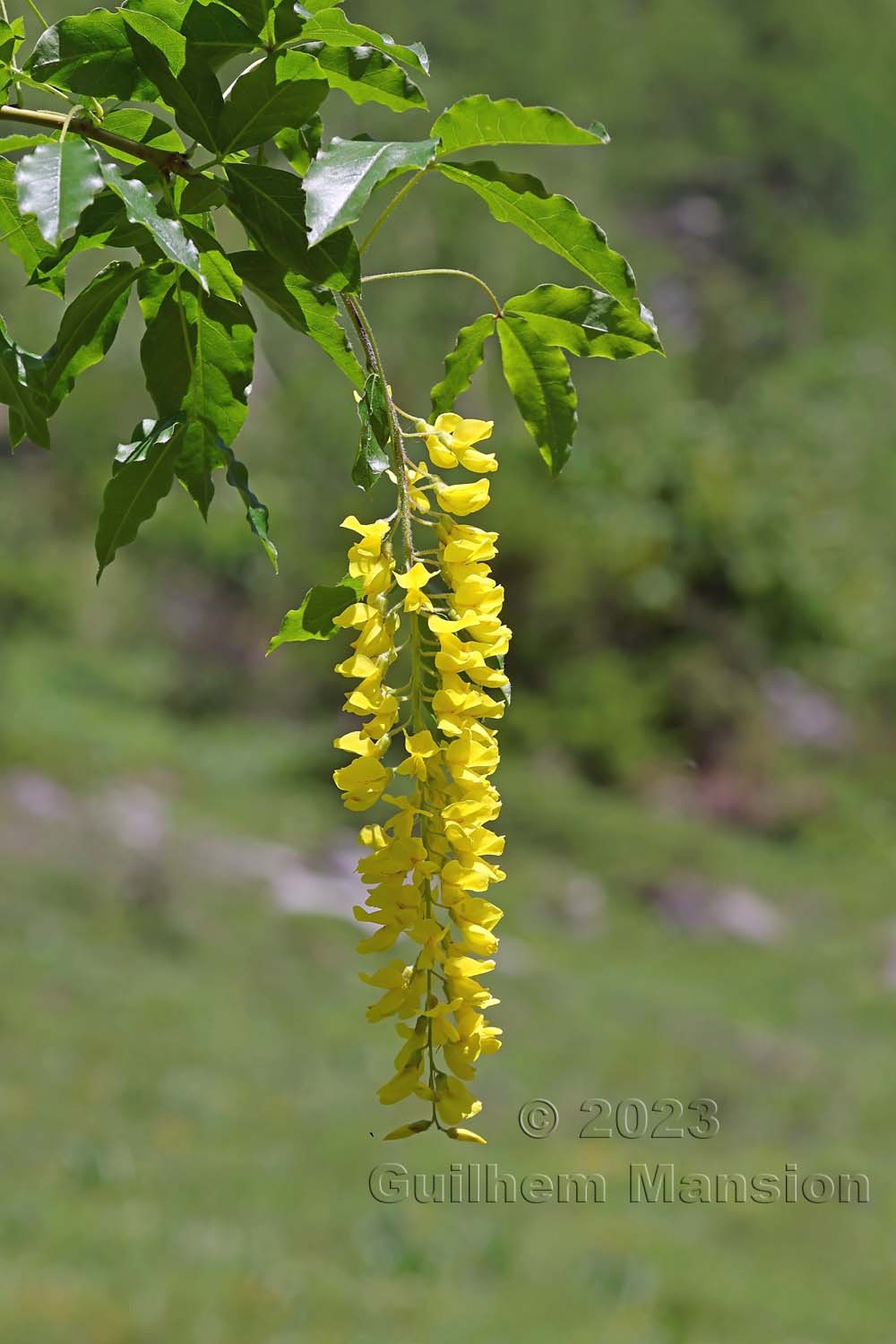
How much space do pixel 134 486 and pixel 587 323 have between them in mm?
231

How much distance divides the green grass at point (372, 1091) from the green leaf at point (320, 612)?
9.46 ft

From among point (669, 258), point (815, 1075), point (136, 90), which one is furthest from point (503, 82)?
point (136, 90)

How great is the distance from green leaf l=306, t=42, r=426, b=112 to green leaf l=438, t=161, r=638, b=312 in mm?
34

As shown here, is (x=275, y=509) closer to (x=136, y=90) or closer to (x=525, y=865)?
(x=525, y=865)

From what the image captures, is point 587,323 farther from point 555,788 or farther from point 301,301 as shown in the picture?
point 555,788

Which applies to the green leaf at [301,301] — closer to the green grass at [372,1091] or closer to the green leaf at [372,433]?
the green leaf at [372,433]

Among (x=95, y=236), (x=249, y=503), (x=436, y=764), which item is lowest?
(x=436, y=764)

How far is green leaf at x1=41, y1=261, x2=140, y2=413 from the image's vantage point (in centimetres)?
70

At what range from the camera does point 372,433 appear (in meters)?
0.65

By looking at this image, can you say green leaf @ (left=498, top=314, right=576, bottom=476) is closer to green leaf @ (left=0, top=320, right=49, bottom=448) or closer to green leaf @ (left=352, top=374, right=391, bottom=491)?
green leaf @ (left=352, top=374, right=391, bottom=491)

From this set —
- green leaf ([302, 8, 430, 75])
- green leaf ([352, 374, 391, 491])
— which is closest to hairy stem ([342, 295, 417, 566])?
green leaf ([352, 374, 391, 491])

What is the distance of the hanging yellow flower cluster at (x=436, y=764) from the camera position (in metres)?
0.69

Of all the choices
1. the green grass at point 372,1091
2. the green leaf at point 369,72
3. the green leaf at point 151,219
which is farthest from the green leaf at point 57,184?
the green grass at point 372,1091

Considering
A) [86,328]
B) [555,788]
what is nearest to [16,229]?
[86,328]
